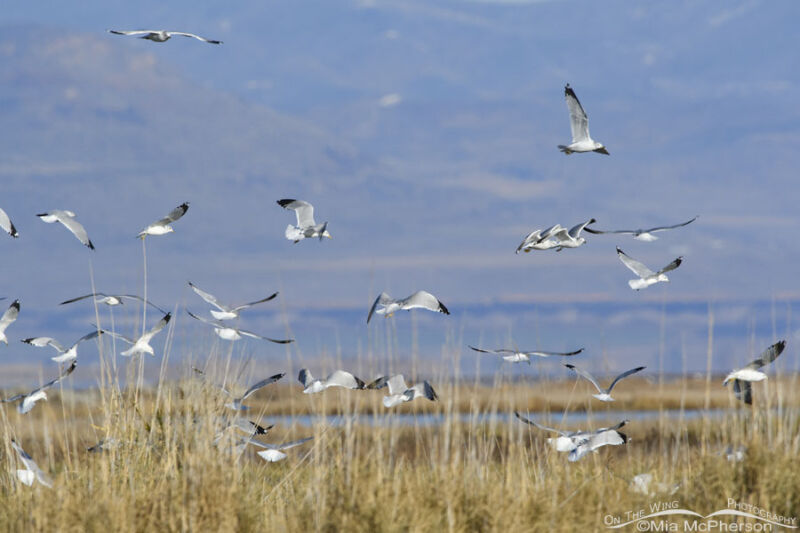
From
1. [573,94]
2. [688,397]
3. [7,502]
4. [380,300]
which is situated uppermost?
[573,94]

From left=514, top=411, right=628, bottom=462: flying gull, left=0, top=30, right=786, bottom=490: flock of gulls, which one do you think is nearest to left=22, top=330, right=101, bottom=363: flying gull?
left=0, top=30, right=786, bottom=490: flock of gulls

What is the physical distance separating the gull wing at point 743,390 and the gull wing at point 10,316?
624 centimetres

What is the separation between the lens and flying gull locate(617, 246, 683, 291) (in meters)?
7.75

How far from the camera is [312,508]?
6.50 metres

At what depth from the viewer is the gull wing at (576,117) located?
739cm

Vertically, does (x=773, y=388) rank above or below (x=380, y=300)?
below

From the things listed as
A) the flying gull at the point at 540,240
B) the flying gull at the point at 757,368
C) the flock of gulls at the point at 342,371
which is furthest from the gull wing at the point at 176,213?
the flying gull at the point at 757,368

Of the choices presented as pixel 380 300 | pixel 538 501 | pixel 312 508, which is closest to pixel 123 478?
pixel 312 508

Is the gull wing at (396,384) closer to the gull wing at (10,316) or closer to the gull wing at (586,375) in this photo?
the gull wing at (586,375)

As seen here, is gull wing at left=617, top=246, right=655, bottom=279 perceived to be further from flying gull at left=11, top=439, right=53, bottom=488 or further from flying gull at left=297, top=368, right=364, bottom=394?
flying gull at left=11, top=439, right=53, bottom=488

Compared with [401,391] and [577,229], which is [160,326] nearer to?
[401,391]

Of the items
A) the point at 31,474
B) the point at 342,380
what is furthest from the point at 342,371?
the point at 31,474

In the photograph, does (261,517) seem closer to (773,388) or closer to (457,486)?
(457,486)

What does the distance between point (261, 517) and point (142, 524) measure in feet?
3.27
